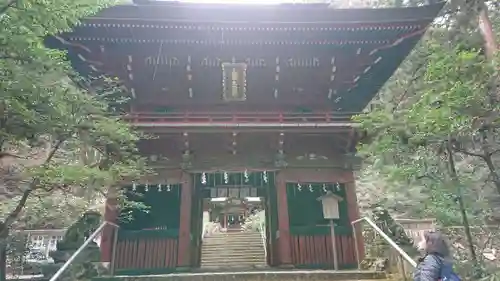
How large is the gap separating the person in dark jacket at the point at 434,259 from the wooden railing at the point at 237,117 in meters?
6.48

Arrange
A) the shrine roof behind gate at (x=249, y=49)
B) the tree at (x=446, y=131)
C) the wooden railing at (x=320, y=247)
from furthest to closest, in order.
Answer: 1. the wooden railing at (x=320, y=247)
2. the shrine roof behind gate at (x=249, y=49)
3. the tree at (x=446, y=131)

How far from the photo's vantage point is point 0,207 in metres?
9.81

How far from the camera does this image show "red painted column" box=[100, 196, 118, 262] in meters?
8.66

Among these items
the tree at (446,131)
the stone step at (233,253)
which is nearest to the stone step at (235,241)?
the stone step at (233,253)

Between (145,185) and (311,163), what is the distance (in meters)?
4.32

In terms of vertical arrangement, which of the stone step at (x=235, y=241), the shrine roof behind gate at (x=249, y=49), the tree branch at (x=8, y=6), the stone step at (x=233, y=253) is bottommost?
the stone step at (x=233, y=253)

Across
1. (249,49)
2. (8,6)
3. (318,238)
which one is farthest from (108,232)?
(8,6)

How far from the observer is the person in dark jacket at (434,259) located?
3.11 metres

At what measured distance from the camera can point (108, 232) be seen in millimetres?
8852

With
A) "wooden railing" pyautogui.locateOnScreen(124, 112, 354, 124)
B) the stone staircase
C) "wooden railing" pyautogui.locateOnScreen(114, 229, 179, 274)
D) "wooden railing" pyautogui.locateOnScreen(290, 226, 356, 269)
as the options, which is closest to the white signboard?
"wooden railing" pyautogui.locateOnScreen(290, 226, 356, 269)

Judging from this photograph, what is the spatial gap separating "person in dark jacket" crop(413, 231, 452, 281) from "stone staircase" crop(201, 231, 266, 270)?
9.28 m

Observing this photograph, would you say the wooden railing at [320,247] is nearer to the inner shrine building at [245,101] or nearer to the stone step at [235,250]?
the inner shrine building at [245,101]

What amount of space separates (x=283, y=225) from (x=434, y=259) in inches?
241

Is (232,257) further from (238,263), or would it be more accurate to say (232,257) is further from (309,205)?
(309,205)
